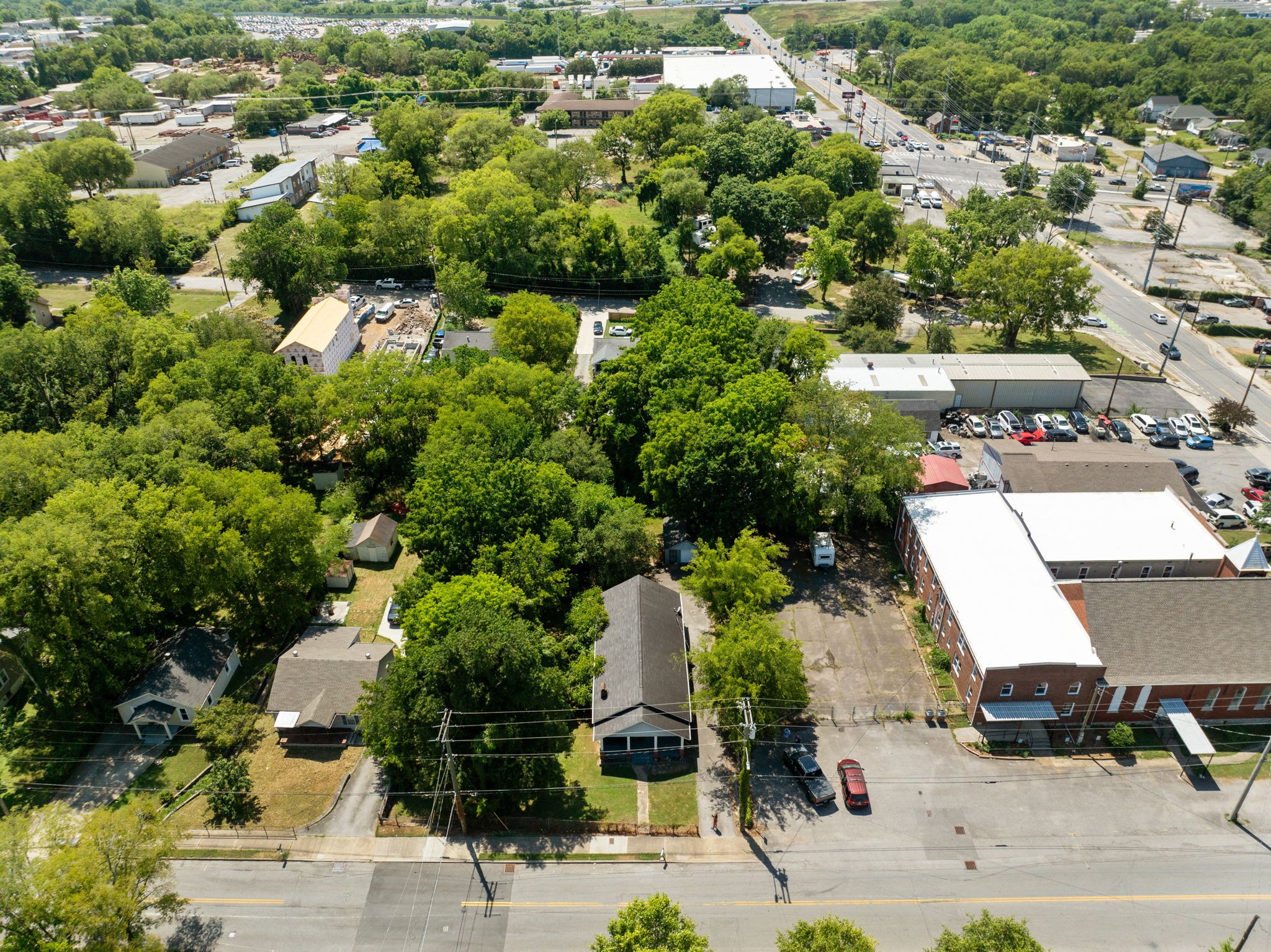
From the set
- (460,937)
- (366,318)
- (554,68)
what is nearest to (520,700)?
(460,937)

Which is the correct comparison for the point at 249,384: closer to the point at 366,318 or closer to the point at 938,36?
the point at 366,318

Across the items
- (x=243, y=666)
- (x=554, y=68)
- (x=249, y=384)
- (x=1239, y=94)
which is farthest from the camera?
(x=554, y=68)

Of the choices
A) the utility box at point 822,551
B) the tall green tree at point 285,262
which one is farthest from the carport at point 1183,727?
the tall green tree at point 285,262

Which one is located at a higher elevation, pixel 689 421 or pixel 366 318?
pixel 689 421

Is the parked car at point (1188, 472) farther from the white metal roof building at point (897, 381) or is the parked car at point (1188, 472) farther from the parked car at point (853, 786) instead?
the parked car at point (853, 786)

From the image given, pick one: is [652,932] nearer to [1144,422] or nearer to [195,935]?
[195,935]

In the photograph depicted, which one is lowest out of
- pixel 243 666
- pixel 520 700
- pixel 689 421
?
pixel 243 666
